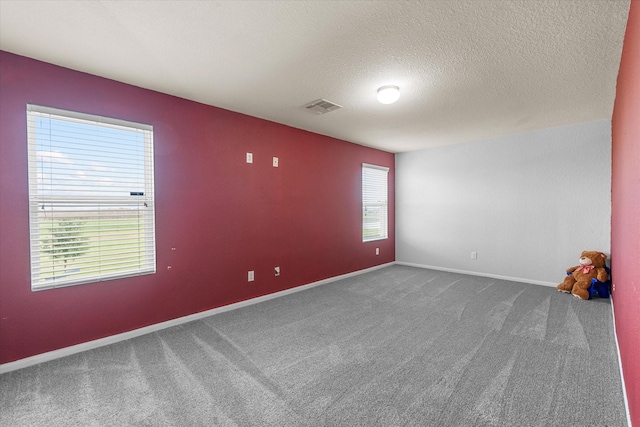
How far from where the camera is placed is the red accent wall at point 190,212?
7.11ft

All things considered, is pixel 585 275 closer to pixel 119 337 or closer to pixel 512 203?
pixel 512 203

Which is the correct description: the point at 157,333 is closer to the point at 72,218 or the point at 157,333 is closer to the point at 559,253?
the point at 72,218

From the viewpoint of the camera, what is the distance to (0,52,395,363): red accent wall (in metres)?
2.17

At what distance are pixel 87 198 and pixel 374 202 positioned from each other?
4.40 meters

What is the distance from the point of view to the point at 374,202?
5.57 metres

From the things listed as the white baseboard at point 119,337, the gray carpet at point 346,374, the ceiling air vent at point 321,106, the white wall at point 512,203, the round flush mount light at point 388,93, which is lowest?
the gray carpet at point 346,374

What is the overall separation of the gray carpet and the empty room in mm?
19

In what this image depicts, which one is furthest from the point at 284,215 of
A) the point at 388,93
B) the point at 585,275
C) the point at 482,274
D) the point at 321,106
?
the point at 585,275

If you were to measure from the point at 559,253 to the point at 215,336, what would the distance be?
189 inches

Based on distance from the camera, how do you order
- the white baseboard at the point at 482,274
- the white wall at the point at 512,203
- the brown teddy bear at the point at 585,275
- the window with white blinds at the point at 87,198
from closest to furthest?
1. the window with white blinds at the point at 87,198
2. the brown teddy bear at the point at 585,275
3. the white wall at the point at 512,203
4. the white baseboard at the point at 482,274

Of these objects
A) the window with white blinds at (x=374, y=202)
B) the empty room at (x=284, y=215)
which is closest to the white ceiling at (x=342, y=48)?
the empty room at (x=284, y=215)

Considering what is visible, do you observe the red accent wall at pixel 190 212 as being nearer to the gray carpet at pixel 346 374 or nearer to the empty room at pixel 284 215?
the empty room at pixel 284 215

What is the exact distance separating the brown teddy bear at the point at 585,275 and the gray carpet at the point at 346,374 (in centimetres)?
31

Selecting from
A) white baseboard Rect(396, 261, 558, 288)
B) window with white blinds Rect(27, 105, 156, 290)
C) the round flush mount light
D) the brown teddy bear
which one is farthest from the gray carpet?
the round flush mount light
